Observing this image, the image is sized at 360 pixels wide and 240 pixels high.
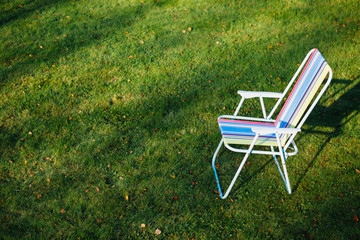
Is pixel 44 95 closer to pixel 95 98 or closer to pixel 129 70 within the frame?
pixel 95 98

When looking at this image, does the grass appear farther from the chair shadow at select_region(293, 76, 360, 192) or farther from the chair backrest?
the chair backrest

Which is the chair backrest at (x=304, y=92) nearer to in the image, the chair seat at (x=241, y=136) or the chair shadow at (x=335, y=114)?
the chair seat at (x=241, y=136)

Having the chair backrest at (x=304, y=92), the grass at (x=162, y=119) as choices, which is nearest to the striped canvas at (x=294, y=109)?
the chair backrest at (x=304, y=92)

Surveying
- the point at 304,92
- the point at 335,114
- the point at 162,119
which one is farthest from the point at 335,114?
the point at 162,119

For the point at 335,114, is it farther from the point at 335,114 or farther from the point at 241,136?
the point at 241,136

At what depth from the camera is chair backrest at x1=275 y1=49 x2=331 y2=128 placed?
11.0 ft

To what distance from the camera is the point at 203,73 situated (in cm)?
566

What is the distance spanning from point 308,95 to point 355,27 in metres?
4.61

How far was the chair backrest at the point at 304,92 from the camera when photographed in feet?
11.0

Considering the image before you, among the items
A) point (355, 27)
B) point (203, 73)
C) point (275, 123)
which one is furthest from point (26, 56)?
point (355, 27)

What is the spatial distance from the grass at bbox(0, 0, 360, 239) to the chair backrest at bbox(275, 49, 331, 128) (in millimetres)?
829

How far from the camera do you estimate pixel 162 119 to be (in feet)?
15.4

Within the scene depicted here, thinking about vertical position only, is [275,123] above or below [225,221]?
above

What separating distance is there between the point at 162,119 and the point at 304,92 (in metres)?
2.09
